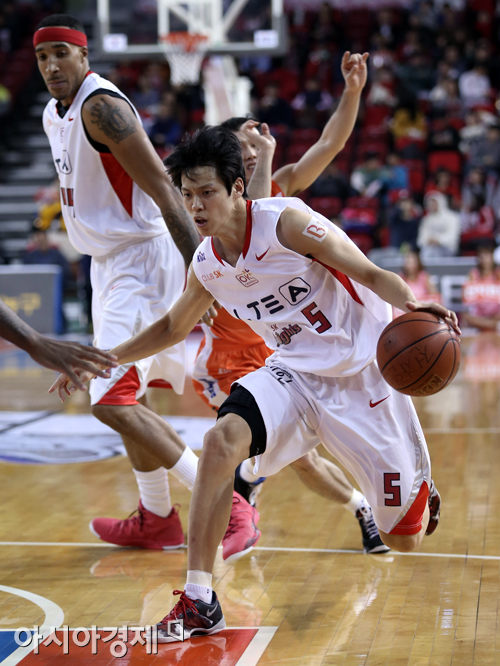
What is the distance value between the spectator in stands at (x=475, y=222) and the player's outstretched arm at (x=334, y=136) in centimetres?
934

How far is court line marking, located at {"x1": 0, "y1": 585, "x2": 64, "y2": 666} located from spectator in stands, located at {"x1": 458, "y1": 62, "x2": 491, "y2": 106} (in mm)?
14374

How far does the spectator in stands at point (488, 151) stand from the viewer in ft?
46.9

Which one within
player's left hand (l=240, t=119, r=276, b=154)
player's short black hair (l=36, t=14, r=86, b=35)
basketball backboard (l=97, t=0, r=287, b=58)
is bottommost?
player's left hand (l=240, t=119, r=276, b=154)

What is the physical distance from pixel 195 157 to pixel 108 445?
3.57 metres

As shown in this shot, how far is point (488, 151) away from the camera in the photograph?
47.2 ft

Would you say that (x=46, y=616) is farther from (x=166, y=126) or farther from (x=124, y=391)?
(x=166, y=126)

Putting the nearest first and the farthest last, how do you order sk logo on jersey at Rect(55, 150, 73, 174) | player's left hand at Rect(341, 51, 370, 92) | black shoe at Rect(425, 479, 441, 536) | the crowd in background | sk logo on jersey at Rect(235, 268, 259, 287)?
sk logo on jersey at Rect(235, 268, 259, 287) < black shoe at Rect(425, 479, 441, 536) < sk logo on jersey at Rect(55, 150, 73, 174) < player's left hand at Rect(341, 51, 370, 92) < the crowd in background

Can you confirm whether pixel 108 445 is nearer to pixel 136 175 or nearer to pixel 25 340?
pixel 136 175

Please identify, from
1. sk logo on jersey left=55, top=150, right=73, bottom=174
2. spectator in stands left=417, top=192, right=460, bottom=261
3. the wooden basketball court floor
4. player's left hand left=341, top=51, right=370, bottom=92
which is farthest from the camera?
spectator in stands left=417, top=192, right=460, bottom=261

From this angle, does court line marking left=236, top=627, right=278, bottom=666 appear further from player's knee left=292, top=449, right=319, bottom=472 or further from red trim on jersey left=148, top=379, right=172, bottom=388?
red trim on jersey left=148, top=379, right=172, bottom=388

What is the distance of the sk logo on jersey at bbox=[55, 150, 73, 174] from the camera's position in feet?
12.8

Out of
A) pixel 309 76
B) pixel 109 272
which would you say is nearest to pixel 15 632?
pixel 109 272

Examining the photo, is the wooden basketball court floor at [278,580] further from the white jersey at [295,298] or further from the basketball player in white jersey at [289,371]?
the white jersey at [295,298]

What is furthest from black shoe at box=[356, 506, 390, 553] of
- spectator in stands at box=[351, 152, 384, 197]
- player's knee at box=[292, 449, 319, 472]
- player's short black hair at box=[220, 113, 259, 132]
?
spectator in stands at box=[351, 152, 384, 197]
